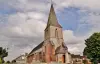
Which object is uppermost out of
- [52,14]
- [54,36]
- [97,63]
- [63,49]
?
[52,14]

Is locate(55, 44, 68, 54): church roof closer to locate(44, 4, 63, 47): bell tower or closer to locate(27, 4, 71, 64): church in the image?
locate(27, 4, 71, 64): church

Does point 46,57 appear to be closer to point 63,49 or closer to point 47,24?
point 63,49

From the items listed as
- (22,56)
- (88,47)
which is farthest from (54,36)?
(22,56)

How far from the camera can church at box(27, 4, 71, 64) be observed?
270ft

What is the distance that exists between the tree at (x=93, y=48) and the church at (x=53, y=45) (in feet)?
25.1

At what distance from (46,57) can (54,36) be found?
882cm

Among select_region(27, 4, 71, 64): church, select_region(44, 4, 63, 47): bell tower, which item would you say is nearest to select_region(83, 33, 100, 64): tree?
select_region(27, 4, 71, 64): church

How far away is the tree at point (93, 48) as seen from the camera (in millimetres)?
76750

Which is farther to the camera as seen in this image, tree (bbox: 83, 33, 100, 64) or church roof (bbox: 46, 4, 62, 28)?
church roof (bbox: 46, 4, 62, 28)

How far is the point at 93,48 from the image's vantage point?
77.6 meters

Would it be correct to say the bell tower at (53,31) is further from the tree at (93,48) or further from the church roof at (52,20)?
the tree at (93,48)

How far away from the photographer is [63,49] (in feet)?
271

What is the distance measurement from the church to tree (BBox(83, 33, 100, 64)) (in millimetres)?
7643

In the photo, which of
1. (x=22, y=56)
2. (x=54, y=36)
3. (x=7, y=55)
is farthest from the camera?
(x=22, y=56)
